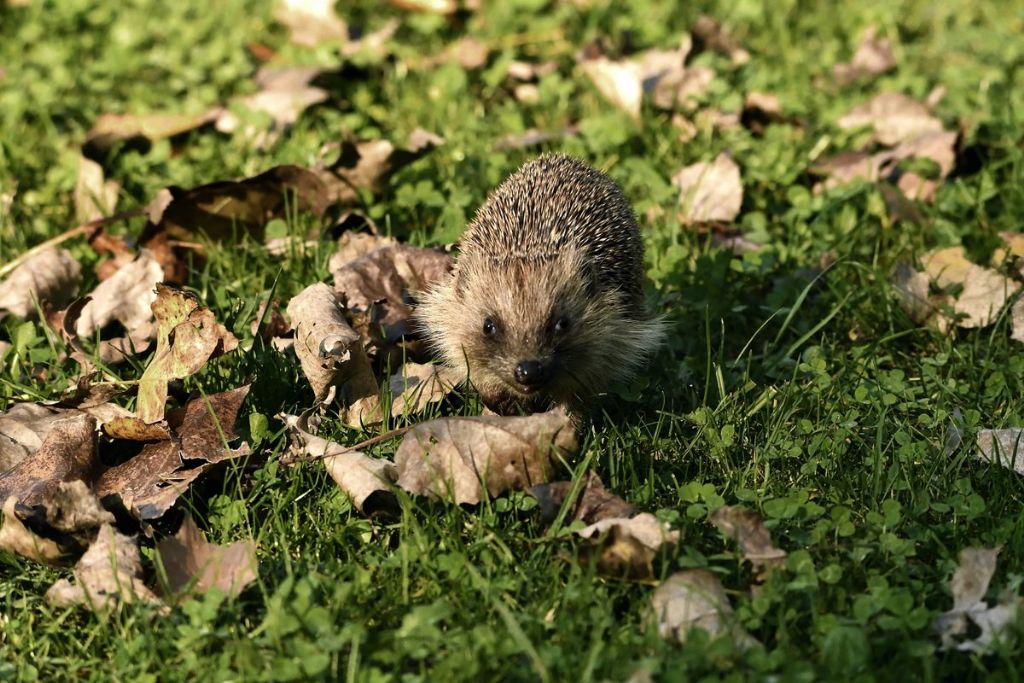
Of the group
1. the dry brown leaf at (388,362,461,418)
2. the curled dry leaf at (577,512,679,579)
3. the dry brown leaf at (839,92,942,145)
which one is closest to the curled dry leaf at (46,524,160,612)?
the dry brown leaf at (388,362,461,418)

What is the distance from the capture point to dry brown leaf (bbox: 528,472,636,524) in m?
4.12

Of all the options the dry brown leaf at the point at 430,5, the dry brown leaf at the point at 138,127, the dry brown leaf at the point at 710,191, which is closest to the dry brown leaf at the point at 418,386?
the dry brown leaf at the point at 710,191

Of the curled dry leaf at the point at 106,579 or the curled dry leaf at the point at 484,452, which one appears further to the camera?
the curled dry leaf at the point at 484,452

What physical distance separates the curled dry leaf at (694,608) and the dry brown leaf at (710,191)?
3.25 m

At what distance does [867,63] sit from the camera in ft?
27.7

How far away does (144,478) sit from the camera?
4.50m

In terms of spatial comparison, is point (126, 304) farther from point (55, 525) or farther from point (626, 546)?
point (626, 546)

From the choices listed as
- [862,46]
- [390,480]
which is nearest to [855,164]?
[862,46]

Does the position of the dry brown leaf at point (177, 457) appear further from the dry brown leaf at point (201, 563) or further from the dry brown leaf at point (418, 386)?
the dry brown leaf at point (418, 386)

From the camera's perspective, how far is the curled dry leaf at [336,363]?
489 cm

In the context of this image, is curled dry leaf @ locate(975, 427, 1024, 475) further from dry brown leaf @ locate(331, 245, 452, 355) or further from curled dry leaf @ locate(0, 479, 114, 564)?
curled dry leaf @ locate(0, 479, 114, 564)

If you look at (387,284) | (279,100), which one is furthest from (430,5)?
(387,284)

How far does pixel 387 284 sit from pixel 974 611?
3106 mm

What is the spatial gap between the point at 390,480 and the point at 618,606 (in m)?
0.94
